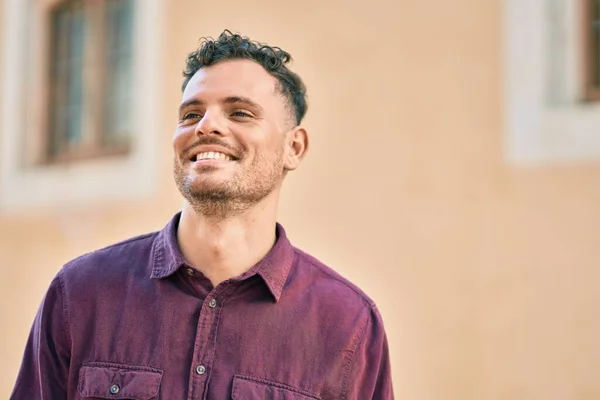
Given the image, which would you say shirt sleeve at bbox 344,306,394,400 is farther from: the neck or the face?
the face

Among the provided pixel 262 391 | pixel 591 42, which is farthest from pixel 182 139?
pixel 591 42

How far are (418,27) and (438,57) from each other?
0.22m

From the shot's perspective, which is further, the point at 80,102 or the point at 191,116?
the point at 80,102

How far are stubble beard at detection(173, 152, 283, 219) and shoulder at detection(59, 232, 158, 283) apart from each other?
0.22 metres

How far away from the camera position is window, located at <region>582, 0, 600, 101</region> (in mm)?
A: 4527

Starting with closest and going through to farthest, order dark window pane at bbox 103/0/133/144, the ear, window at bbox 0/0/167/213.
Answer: the ear < window at bbox 0/0/167/213 < dark window pane at bbox 103/0/133/144

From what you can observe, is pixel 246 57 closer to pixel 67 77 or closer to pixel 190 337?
pixel 190 337

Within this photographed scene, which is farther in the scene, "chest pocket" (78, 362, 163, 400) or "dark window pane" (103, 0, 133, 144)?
"dark window pane" (103, 0, 133, 144)

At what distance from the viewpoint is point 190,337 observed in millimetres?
2355

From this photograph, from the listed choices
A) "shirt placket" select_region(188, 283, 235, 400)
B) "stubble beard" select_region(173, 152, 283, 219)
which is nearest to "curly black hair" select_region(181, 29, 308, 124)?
"stubble beard" select_region(173, 152, 283, 219)

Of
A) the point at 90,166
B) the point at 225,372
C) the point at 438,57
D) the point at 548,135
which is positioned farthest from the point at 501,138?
the point at 90,166

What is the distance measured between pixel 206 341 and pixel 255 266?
0.24 metres

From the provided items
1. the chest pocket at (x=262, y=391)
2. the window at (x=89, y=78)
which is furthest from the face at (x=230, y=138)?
the window at (x=89, y=78)

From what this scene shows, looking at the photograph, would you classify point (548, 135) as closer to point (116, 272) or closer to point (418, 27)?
point (418, 27)
